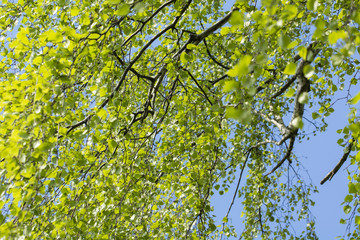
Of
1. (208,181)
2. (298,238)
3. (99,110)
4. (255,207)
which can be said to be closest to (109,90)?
(99,110)

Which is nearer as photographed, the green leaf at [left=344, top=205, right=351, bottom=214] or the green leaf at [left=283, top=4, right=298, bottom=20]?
the green leaf at [left=283, top=4, right=298, bottom=20]

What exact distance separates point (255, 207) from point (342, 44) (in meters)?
3.44

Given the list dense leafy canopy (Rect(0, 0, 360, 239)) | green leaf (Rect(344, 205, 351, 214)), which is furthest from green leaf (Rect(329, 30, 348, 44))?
green leaf (Rect(344, 205, 351, 214))

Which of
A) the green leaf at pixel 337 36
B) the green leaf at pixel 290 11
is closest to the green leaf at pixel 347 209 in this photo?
the green leaf at pixel 337 36

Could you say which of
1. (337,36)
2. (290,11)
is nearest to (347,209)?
(337,36)

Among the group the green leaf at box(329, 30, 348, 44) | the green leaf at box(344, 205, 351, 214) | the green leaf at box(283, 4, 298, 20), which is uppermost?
the green leaf at box(344, 205, 351, 214)

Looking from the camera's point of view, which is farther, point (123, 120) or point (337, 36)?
point (123, 120)

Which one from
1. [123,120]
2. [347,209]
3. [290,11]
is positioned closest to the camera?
[290,11]

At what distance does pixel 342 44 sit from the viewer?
4.81 ft

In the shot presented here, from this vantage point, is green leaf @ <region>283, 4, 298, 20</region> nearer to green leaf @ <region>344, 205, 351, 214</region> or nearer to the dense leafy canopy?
the dense leafy canopy

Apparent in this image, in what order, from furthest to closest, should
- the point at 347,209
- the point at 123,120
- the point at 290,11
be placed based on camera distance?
the point at 123,120, the point at 347,209, the point at 290,11

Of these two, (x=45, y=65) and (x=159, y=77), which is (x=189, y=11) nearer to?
(x=159, y=77)

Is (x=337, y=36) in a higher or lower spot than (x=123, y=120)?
lower

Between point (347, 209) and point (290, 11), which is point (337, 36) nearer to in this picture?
point (290, 11)
